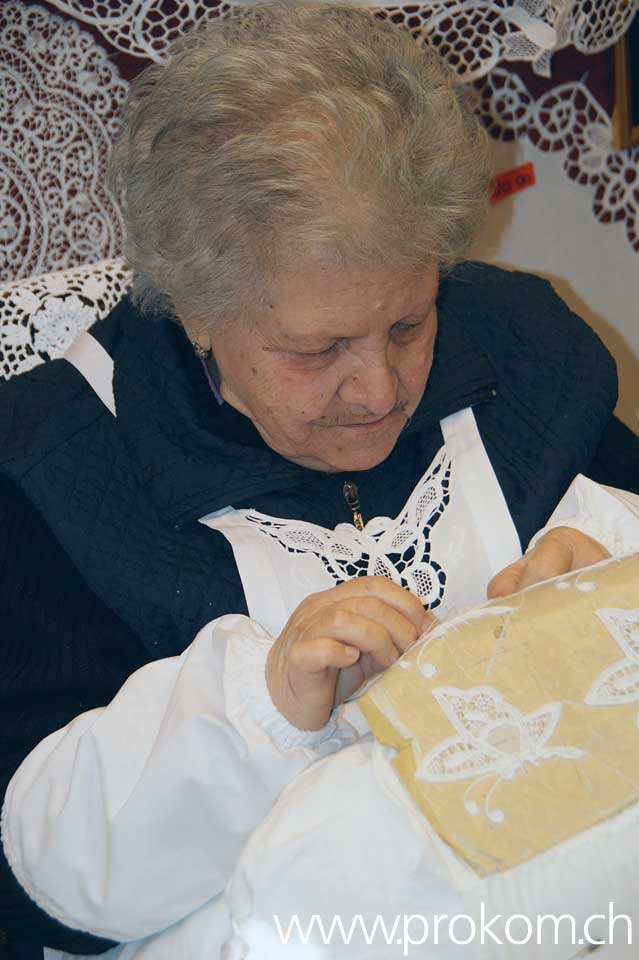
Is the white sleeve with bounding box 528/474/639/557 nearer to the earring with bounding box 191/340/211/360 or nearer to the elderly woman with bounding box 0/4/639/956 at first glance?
the elderly woman with bounding box 0/4/639/956

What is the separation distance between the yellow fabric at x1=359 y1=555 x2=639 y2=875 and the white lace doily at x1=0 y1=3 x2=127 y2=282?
44.9 inches

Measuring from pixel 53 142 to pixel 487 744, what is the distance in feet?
4.25

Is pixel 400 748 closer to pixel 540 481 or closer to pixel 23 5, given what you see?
pixel 540 481

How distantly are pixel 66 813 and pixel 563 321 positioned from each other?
0.94 metres

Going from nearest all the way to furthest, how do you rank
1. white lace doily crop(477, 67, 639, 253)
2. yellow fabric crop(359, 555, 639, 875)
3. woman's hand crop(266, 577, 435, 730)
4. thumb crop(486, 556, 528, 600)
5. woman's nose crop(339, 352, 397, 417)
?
yellow fabric crop(359, 555, 639, 875) → woman's hand crop(266, 577, 435, 730) → thumb crop(486, 556, 528, 600) → woman's nose crop(339, 352, 397, 417) → white lace doily crop(477, 67, 639, 253)

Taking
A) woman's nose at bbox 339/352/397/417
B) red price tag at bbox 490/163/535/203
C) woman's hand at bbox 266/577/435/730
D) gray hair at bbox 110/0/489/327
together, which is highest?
gray hair at bbox 110/0/489/327

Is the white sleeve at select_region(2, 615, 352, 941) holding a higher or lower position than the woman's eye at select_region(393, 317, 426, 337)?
lower

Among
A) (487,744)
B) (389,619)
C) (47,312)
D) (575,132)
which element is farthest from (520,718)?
(575,132)

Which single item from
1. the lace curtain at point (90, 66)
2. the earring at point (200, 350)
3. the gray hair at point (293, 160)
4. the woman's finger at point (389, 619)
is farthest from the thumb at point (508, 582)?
the lace curtain at point (90, 66)

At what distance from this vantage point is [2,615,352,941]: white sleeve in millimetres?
1030

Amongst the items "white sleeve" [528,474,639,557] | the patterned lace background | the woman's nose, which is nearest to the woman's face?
the woman's nose

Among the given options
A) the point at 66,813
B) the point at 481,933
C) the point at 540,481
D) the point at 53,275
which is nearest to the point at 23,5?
the point at 53,275

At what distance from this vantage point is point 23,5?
5.59ft

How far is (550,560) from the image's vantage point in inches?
44.9
